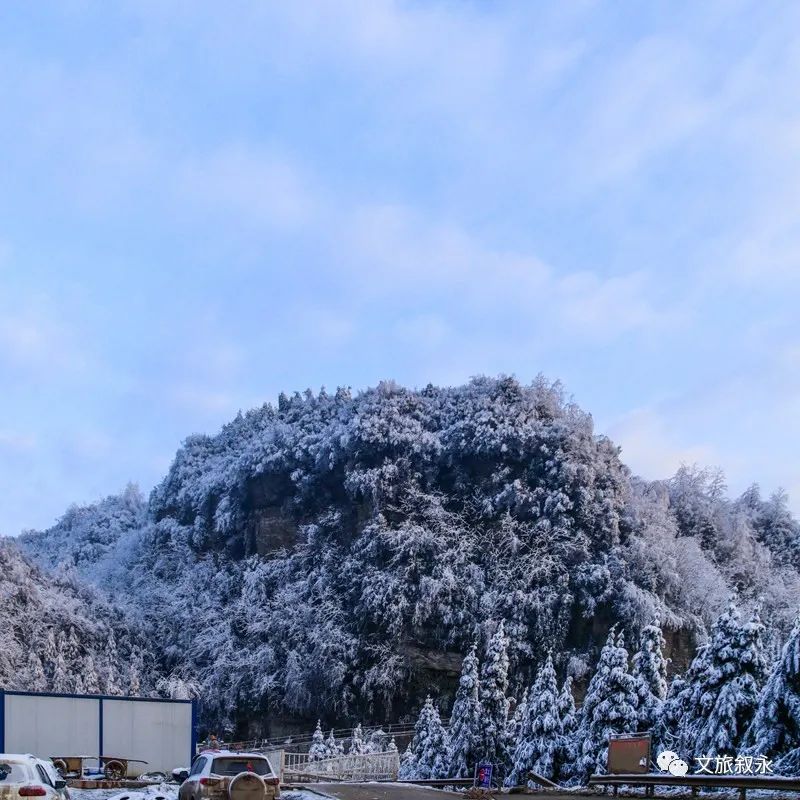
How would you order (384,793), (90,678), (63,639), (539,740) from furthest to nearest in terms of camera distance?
(63,639), (90,678), (539,740), (384,793)

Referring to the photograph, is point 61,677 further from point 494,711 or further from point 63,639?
point 494,711

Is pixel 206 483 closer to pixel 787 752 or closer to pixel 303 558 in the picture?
pixel 303 558

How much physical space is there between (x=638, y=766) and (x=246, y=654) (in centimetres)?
3901

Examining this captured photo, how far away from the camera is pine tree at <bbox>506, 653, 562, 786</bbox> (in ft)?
120

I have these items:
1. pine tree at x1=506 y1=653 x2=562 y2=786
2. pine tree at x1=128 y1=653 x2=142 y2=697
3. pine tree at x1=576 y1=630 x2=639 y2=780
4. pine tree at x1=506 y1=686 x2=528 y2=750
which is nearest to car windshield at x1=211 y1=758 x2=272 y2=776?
pine tree at x1=576 y1=630 x2=639 y2=780

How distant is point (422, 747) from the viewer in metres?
44.7

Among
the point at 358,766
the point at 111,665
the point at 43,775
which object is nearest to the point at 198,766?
the point at 43,775

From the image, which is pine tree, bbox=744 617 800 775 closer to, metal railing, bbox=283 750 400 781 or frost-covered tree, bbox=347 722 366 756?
metal railing, bbox=283 750 400 781

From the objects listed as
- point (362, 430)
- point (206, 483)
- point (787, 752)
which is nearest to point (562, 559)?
point (362, 430)

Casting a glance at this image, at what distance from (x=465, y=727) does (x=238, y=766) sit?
24.4 metres

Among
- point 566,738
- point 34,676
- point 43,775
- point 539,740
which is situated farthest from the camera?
point 34,676

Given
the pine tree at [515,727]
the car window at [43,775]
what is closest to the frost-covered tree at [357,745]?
the pine tree at [515,727]

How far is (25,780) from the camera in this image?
1575cm

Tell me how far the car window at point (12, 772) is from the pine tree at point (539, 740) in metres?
23.1
